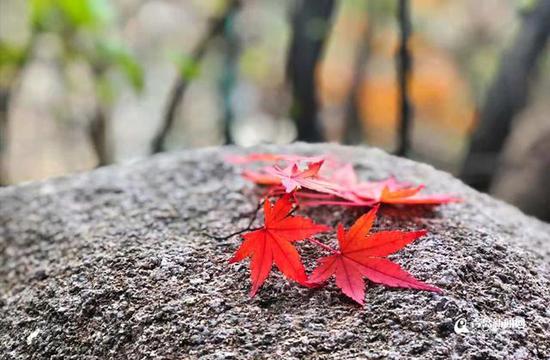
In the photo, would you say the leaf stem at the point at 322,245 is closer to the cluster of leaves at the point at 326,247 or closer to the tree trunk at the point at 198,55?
the cluster of leaves at the point at 326,247

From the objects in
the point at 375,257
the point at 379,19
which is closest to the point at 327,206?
the point at 375,257

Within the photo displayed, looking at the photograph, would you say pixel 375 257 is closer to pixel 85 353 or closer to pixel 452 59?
pixel 85 353

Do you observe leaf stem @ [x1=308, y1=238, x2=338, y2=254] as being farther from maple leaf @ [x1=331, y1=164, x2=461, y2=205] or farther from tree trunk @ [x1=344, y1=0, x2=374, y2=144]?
tree trunk @ [x1=344, y1=0, x2=374, y2=144]

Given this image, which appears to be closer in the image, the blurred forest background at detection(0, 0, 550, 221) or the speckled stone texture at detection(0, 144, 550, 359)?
the speckled stone texture at detection(0, 144, 550, 359)

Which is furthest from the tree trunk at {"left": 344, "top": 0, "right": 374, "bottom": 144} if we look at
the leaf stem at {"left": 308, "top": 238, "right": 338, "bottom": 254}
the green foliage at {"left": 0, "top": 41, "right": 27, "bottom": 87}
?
the leaf stem at {"left": 308, "top": 238, "right": 338, "bottom": 254}

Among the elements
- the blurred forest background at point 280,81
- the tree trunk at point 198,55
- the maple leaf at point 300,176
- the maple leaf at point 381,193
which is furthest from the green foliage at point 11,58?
the maple leaf at point 300,176

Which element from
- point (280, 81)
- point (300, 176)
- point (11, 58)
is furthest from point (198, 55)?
point (300, 176)

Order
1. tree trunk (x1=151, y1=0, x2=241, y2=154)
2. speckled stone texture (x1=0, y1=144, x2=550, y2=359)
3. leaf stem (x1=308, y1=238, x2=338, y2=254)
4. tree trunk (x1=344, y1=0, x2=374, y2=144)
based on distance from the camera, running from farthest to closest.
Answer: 1. tree trunk (x1=344, y1=0, x2=374, y2=144)
2. tree trunk (x1=151, y1=0, x2=241, y2=154)
3. leaf stem (x1=308, y1=238, x2=338, y2=254)
4. speckled stone texture (x1=0, y1=144, x2=550, y2=359)
